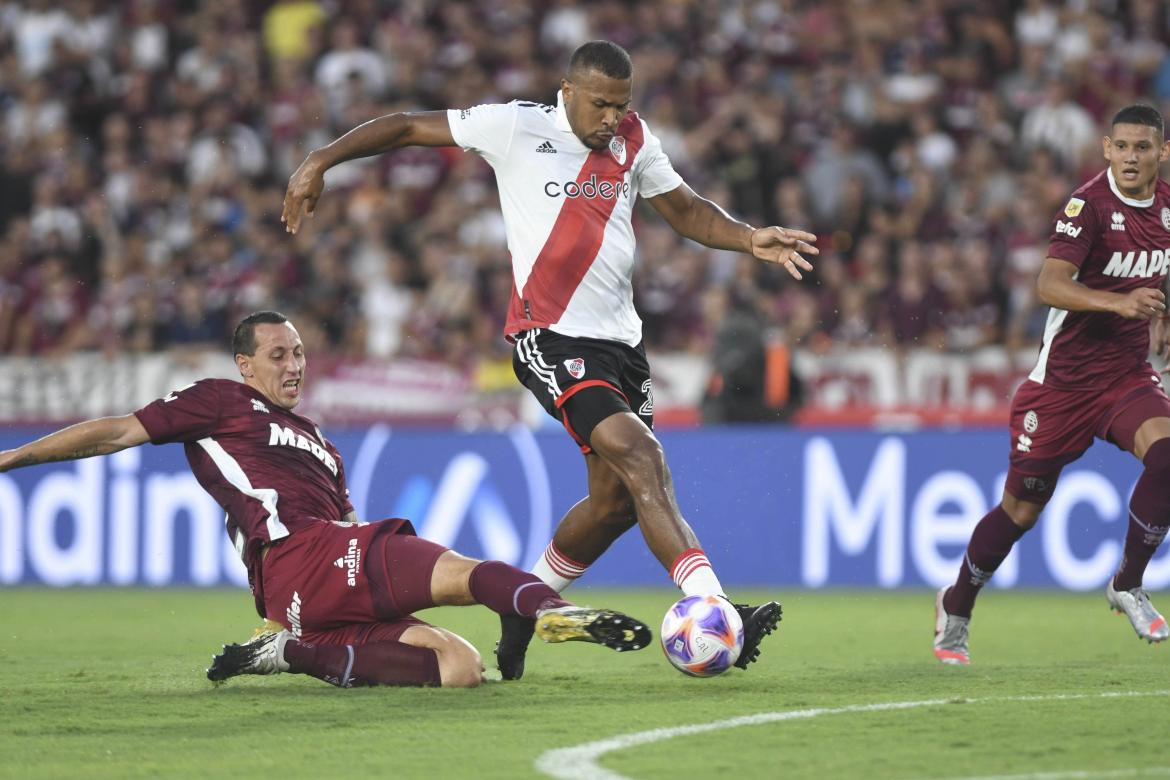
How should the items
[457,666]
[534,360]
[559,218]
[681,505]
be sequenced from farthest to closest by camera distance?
[681,505], [559,218], [534,360], [457,666]

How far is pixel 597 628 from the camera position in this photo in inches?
231

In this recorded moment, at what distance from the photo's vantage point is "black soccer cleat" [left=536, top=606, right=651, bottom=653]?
580 cm

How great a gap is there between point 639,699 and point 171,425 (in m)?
2.16

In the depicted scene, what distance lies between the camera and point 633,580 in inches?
513

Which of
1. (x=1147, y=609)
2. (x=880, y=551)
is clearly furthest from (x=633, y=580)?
(x=1147, y=609)

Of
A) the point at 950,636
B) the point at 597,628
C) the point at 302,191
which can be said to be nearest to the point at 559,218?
the point at 302,191

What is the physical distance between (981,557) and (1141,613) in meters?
0.78

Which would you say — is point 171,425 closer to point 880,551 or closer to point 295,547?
point 295,547

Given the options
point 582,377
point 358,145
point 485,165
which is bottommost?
point 582,377

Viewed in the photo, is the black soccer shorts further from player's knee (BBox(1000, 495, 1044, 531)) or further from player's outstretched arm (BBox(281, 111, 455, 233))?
player's knee (BBox(1000, 495, 1044, 531))

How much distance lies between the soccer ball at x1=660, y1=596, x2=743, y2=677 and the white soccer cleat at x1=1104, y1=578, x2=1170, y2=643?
210 cm

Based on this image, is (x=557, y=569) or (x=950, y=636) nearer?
(x=557, y=569)

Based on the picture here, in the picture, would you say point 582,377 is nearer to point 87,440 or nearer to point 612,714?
point 612,714

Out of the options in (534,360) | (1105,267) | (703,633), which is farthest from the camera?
(1105,267)
